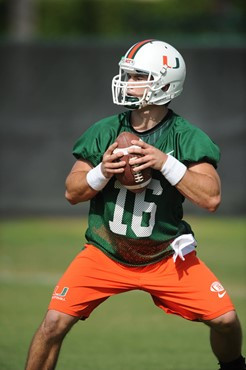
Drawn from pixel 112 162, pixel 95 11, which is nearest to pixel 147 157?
pixel 112 162

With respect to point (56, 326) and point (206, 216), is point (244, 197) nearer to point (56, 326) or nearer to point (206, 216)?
point (206, 216)

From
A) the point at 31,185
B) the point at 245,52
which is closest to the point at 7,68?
the point at 31,185

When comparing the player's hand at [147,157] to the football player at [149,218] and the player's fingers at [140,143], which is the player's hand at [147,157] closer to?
the player's fingers at [140,143]

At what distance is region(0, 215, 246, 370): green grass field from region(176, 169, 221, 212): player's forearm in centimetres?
171

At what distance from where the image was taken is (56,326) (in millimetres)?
5223

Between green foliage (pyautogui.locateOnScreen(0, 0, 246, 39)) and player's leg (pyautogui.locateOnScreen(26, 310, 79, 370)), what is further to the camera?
green foliage (pyautogui.locateOnScreen(0, 0, 246, 39))

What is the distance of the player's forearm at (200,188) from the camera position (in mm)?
5227

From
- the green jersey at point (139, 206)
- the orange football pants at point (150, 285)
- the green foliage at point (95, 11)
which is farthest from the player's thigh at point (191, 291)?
the green foliage at point (95, 11)

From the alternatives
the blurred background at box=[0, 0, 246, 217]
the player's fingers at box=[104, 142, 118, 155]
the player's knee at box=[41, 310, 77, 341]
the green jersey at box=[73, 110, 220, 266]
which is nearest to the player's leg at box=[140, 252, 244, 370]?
the green jersey at box=[73, 110, 220, 266]

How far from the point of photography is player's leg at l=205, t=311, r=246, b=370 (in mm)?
5344

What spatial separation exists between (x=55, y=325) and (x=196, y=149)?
1.29 m

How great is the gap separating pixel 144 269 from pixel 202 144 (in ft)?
2.74

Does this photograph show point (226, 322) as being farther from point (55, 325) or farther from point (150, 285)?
point (55, 325)

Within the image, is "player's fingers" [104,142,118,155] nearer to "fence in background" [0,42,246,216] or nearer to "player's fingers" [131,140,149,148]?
"player's fingers" [131,140,149,148]
